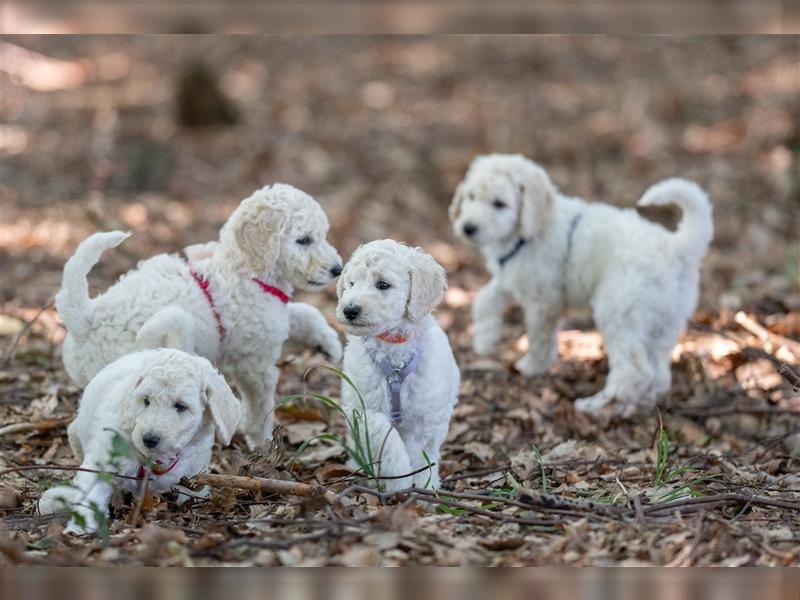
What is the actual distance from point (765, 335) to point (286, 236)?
12.6 feet

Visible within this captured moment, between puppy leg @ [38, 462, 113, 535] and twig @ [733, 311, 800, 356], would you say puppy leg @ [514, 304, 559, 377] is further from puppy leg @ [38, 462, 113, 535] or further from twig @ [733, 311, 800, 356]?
puppy leg @ [38, 462, 113, 535]

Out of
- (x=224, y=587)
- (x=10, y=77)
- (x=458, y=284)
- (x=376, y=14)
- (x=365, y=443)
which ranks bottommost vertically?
(x=224, y=587)

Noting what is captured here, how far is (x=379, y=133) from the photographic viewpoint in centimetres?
1420

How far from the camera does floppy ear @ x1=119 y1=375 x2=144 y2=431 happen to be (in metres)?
4.79

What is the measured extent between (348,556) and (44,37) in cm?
1674

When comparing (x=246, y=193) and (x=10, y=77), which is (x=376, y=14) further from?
(x=10, y=77)

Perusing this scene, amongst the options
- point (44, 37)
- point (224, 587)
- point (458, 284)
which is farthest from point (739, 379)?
point (44, 37)

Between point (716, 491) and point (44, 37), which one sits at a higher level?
point (44, 37)

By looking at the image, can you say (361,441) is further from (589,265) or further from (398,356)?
(589,265)

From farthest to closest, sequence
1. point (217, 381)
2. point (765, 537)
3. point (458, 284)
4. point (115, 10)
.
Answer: point (458, 284) → point (115, 10) → point (217, 381) → point (765, 537)

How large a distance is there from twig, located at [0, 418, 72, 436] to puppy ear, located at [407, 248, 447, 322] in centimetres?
248

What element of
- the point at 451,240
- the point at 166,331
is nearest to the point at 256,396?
the point at 166,331

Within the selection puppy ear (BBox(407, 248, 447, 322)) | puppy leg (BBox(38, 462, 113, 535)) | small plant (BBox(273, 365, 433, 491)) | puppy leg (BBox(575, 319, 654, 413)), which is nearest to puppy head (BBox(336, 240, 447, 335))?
puppy ear (BBox(407, 248, 447, 322))

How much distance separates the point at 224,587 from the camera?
12.9ft
